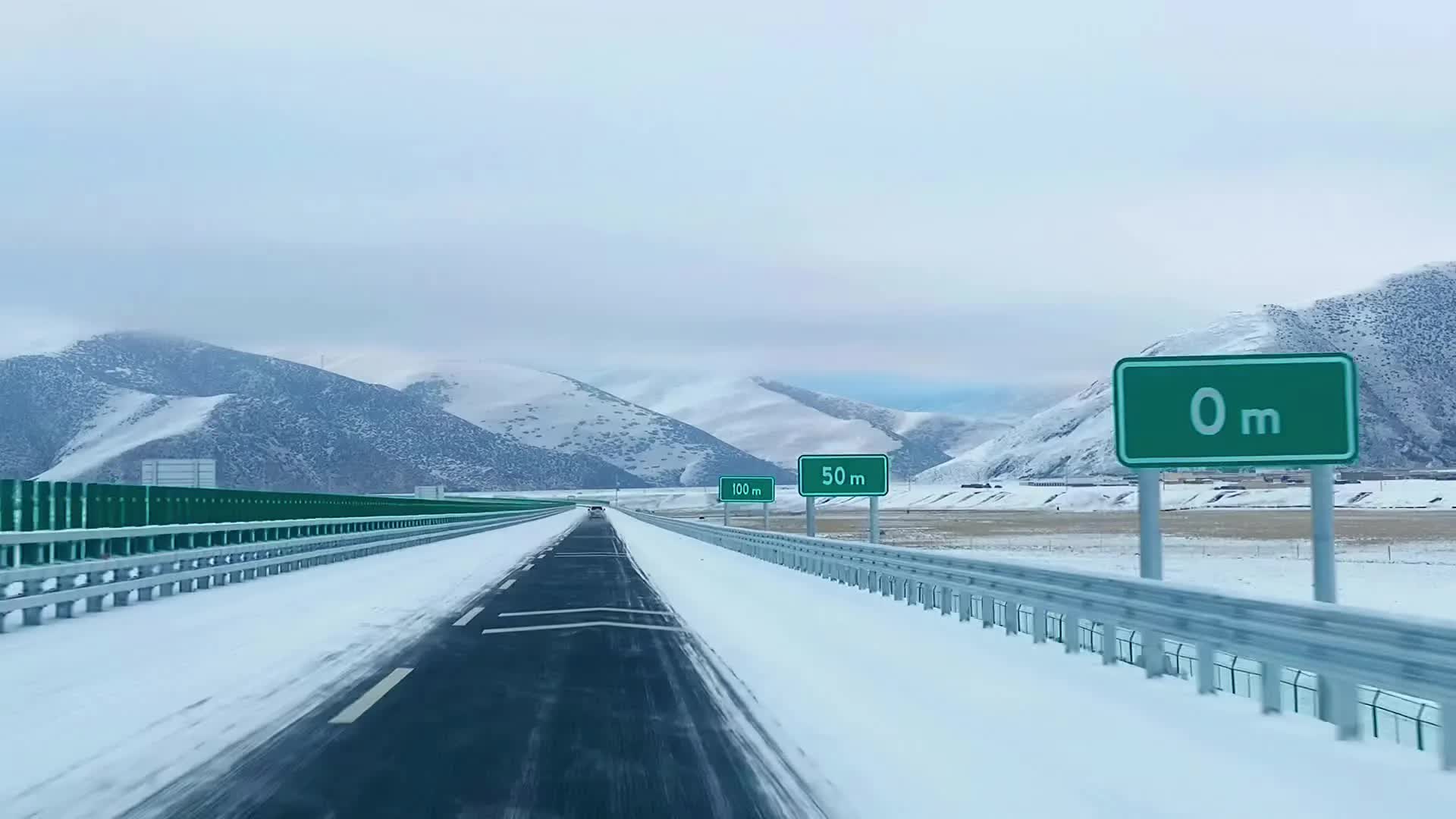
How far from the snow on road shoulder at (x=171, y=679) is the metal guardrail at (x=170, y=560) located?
35 centimetres

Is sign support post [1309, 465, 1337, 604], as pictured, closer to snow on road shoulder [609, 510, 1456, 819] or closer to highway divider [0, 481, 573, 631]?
snow on road shoulder [609, 510, 1456, 819]

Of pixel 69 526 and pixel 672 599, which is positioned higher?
pixel 69 526

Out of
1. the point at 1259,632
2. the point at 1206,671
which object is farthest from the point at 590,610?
the point at 1259,632

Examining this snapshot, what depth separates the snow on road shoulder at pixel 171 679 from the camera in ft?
24.0

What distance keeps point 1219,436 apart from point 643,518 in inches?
3296

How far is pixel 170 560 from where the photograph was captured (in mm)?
19656

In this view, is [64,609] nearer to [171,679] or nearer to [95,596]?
[95,596]

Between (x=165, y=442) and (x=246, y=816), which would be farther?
(x=165, y=442)

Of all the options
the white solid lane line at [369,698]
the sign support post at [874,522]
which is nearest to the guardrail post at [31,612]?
the white solid lane line at [369,698]

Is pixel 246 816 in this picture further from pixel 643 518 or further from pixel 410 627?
pixel 643 518

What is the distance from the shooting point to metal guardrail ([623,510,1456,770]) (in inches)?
282

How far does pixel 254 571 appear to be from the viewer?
25.2 metres

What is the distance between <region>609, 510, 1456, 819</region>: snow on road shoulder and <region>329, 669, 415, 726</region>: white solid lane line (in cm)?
Result: 283

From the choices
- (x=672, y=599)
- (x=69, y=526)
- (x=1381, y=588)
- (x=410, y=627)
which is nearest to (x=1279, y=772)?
(x=410, y=627)
